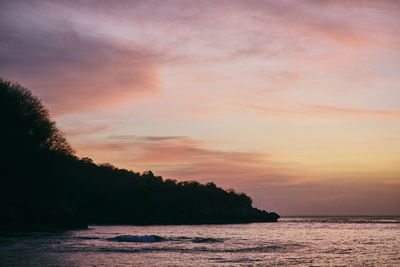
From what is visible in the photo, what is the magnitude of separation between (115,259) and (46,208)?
6684 cm

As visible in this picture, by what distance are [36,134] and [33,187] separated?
35.0 feet

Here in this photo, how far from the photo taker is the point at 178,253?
150 ft

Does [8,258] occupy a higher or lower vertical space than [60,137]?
lower

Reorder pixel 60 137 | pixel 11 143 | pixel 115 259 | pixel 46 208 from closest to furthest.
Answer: pixel 115 259, pixel 11 143, pixel 60 137, pixel 46 208

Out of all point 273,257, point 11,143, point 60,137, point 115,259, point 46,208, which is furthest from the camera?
point 46,208

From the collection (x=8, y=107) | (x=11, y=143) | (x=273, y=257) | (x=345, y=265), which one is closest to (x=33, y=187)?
(x=11, y=143)

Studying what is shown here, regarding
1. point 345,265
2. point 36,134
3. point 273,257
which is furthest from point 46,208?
Result: point 345,265

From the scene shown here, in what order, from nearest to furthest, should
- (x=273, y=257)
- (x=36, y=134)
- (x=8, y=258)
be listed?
(x=8, y=258), (x=273, y=257), (x=36, y=134)

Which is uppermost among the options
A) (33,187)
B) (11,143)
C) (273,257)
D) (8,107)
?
(8,107)

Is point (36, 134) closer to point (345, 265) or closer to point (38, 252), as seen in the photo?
point (38, 252)

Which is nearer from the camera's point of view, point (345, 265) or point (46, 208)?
point (345, 265)

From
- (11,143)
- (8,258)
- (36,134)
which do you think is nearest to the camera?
(8,258)

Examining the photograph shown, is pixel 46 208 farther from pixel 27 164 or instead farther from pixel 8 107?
pixel 8 107

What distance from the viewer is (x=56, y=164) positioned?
80062 millimetres
